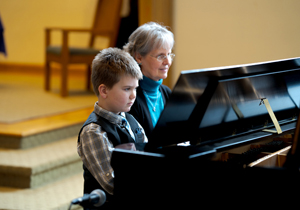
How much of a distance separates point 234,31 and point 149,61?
1.55 metres

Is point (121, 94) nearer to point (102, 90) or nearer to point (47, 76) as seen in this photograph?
point (102, 90)

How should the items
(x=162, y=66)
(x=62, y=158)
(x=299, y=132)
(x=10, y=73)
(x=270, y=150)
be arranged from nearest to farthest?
(x=299, y=132), (x=270, y=150), (x=162, y=66), (x=62, y=158), (x=10, y=73)

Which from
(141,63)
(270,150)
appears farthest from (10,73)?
(270,150)

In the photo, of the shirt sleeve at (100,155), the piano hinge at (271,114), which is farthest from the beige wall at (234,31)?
the shirt sleeve at (100,155)

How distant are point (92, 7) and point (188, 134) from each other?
4.71 m

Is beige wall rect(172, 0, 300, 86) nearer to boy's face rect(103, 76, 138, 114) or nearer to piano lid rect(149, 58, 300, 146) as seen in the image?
piano lid rect(149, 58, 300, 146)

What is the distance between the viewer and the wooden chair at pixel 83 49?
4.36 m

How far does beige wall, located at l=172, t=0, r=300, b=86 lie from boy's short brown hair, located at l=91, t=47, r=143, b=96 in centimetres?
186

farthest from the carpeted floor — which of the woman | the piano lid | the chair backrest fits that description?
the piano lid

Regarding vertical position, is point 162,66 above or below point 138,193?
above

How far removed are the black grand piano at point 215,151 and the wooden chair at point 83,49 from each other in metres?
3.10

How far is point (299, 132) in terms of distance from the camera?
1.16 meters

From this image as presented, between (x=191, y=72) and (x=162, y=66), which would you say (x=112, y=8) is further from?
(x=191, y=72)

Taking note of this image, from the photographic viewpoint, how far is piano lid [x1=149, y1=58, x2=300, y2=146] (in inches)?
48.8
